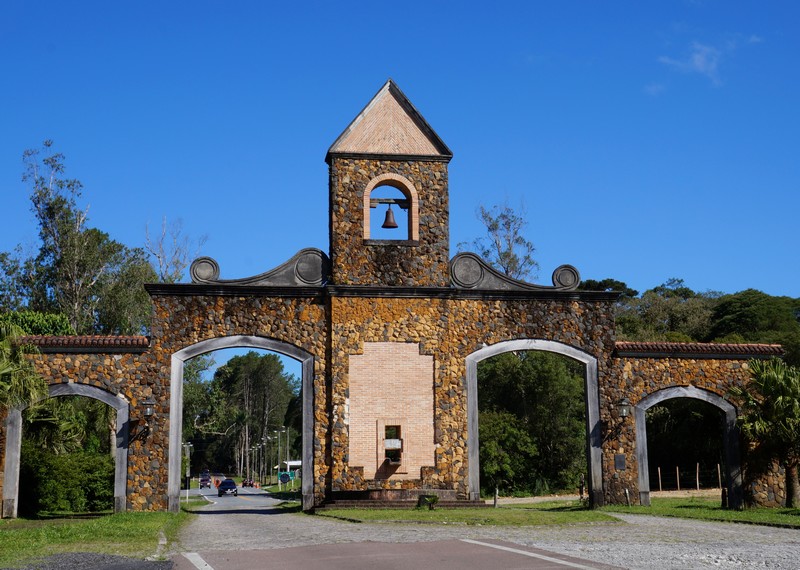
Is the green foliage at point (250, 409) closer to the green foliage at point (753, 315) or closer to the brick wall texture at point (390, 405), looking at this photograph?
the green foliage at point (753, 315)

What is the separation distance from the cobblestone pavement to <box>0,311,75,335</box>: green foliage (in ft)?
63.9

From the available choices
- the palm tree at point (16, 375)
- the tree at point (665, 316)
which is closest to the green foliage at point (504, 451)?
the tree at point (665, 316)

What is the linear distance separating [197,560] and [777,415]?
16235 millimetres

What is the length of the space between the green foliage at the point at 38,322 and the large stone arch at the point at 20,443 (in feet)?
43.8

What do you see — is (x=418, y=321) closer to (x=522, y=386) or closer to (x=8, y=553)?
(x=8, y=553)

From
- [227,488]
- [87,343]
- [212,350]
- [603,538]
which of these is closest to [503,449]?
[212,350]

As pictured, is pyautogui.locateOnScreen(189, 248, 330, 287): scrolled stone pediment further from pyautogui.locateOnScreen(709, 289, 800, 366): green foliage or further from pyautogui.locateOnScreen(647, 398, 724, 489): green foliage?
pyautogui.locateOnScreen(709, 289, 800, 366): green foliage

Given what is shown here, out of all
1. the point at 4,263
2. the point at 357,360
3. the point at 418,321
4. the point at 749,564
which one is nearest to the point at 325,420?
the point at 357,360

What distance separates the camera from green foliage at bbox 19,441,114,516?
23.9 m

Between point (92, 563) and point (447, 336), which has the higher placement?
point (447, 336)

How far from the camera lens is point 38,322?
34406 millimetres

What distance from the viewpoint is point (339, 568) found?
9352 mm

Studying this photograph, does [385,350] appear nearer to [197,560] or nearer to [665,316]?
[197,560]

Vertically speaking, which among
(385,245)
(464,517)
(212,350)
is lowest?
(464,517)
